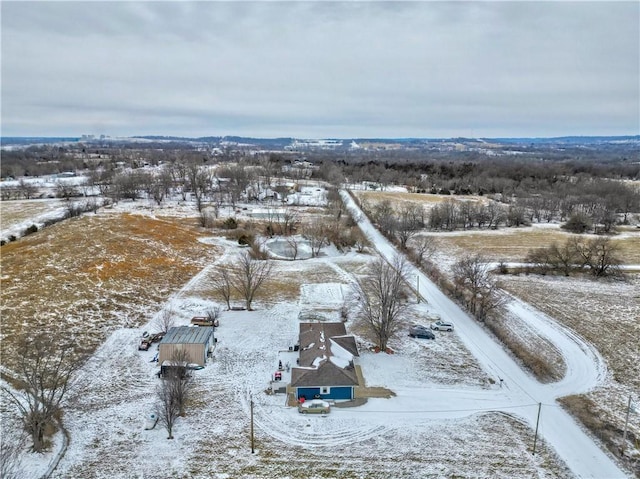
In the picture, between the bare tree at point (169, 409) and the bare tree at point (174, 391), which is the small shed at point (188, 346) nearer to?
the bare tree at point (174, 391)

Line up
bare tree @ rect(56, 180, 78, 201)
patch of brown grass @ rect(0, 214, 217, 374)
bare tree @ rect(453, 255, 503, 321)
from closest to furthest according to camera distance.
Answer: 1. patch of brown grass @ rect(0, 214, 217, 374)
2. bare tree @ rect(453, 255, 503, 321)
3. bare tree @ rect(56, 180, 78, 201)

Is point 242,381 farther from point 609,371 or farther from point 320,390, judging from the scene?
point 609,371

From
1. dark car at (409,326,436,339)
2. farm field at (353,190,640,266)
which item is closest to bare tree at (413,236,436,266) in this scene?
farm field at (353,190,640,266)

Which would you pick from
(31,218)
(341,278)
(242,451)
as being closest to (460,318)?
(341,278)

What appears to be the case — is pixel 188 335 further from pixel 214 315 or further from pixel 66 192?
pixel 66 192

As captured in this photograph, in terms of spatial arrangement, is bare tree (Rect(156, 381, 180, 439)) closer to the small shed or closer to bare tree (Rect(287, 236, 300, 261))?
the small shed
